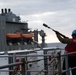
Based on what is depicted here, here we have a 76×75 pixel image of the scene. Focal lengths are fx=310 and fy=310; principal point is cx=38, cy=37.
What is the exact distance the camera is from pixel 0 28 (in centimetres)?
6306

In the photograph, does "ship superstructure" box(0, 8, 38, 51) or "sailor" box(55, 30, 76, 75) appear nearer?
"sailor" box(55, 30, 76, 75)

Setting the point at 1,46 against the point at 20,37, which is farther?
the point at 20,37

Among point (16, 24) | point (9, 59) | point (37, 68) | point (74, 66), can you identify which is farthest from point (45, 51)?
point (16, 24)

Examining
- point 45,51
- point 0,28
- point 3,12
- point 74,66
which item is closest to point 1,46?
point 0,28

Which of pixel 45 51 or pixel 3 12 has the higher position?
pixel 3 12

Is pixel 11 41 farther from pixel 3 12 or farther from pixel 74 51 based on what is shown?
pixel 74 51

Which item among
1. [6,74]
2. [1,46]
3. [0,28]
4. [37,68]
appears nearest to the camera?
[6,74]

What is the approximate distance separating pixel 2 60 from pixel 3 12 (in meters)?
78.5

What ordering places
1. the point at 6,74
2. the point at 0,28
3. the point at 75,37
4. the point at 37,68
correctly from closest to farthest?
the point at 75,37 < the point at 6,74 < the point at 37,68 < the point at 0,28

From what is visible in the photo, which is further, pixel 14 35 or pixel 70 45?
pixel 14 35

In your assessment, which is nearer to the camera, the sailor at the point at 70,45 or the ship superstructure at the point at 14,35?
the sailor at the point at 70,45

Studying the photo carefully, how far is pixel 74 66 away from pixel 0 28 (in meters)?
56.4

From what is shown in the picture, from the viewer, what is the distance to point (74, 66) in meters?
7.32

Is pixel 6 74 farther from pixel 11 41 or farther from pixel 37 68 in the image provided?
pixel 11 41
